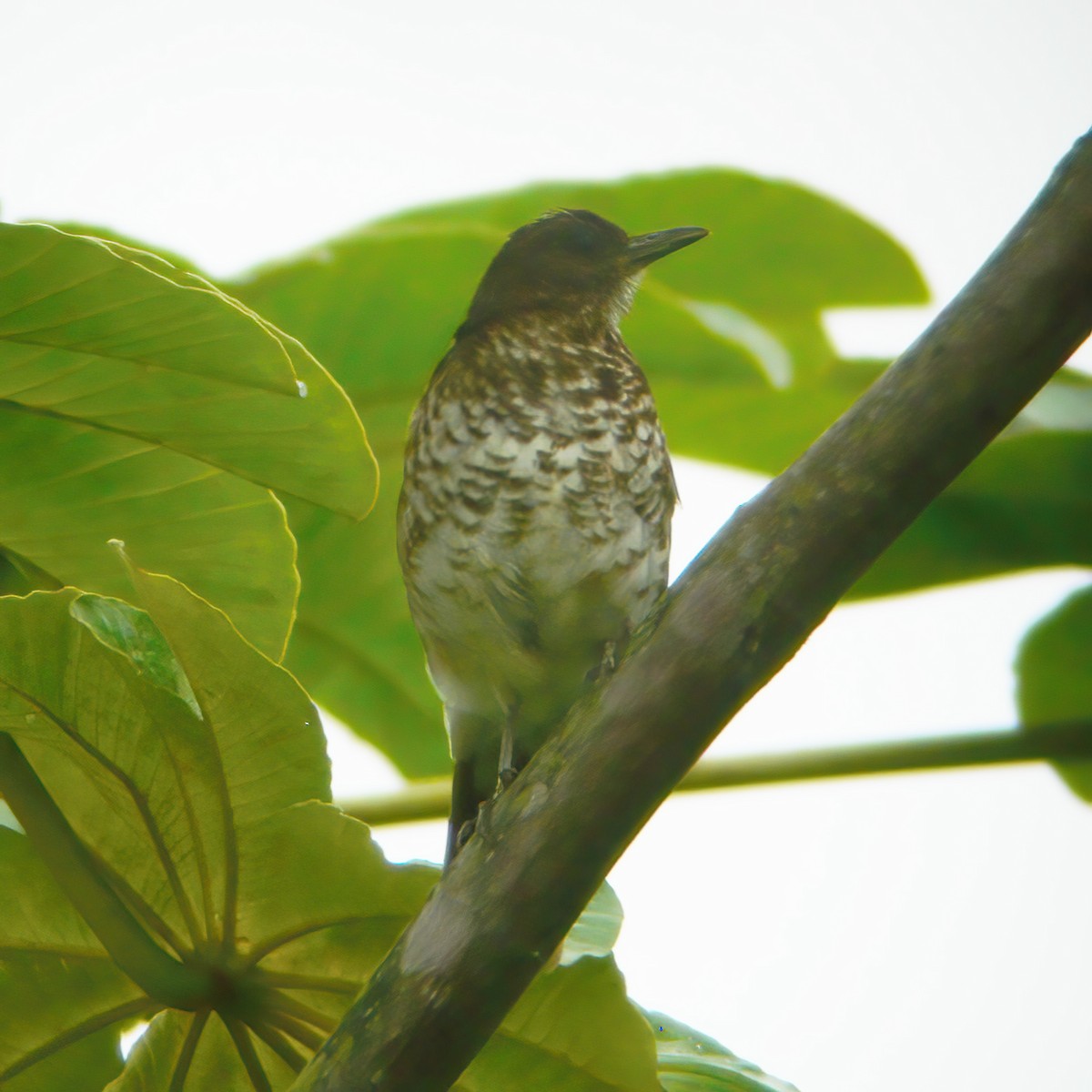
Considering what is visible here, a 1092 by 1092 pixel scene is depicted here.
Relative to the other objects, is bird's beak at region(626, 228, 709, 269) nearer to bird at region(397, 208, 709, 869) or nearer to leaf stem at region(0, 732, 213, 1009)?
bird at region(397, 208, 709, 869)

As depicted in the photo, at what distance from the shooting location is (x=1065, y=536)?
227 centimetres

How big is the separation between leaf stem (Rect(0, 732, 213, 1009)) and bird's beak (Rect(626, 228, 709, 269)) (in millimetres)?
1345

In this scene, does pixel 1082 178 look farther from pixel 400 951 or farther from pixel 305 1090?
pixel 305 1090

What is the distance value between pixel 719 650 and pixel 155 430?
63cm

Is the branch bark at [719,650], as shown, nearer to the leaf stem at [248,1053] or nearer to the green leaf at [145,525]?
the leaf stem at [248,1053]

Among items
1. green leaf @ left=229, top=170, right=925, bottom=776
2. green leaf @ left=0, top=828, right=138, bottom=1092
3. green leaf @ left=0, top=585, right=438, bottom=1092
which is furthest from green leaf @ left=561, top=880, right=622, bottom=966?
green leaf @ left=229, top=170, right=925, bottom=776

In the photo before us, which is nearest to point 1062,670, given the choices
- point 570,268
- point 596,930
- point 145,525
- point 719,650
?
point 570,268

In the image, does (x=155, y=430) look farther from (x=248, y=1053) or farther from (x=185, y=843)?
(x=248, y=1053)

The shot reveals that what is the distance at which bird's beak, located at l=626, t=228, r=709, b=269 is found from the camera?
223 cm

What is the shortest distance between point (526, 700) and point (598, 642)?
18 cm

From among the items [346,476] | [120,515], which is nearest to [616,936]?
[346,476]

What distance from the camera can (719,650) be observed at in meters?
1.06

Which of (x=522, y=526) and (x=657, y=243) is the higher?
(x=657, y=243)

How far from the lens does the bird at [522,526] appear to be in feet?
6.33
